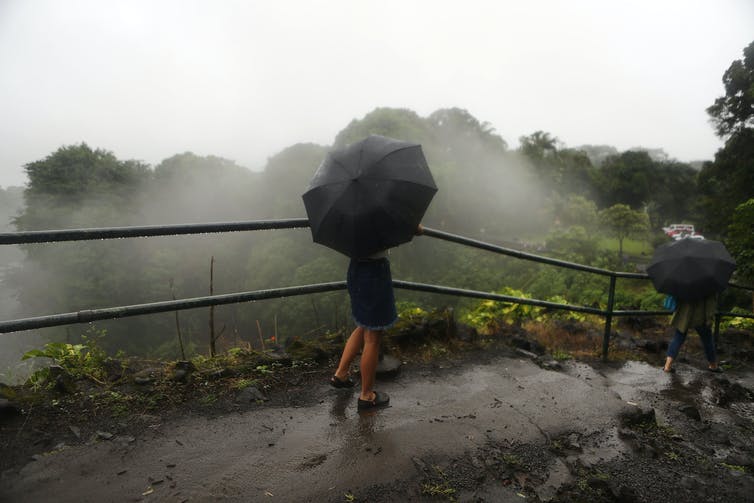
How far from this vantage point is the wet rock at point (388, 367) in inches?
123

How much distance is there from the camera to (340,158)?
8.04ft

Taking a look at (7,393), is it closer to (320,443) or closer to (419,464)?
(320,443)

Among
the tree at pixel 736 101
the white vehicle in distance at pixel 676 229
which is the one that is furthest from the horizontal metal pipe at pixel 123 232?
the white vehicle in distance at pixel 676 229

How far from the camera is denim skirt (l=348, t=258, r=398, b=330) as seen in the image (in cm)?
259

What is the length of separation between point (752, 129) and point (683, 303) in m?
23.3

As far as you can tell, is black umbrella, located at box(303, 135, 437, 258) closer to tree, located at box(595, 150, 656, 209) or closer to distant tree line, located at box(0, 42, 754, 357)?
distant tree line, located at box(0, 42, 754, 357)

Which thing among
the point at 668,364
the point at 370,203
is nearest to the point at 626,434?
the point at 370,203

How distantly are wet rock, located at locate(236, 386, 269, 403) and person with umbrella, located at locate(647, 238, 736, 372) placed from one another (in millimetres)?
4019

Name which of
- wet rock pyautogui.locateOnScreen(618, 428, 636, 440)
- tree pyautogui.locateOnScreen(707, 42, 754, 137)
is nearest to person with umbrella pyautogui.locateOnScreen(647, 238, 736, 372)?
wet rock pyautogui.locateOnScreen(618, 428, 636, 440)

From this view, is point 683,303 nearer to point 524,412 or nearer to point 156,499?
point 524,412

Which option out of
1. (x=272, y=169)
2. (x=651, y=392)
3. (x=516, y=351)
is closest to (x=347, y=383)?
(x=516, y=351)

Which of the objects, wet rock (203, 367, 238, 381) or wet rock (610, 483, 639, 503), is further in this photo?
wet rock (203, 367, 238, 381)

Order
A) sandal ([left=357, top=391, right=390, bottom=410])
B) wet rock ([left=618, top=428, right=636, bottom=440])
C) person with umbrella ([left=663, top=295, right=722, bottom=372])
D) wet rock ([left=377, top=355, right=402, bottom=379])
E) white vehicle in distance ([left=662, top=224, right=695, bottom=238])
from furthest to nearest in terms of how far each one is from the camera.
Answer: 1. white vehicle in distance ([left=662, top=224, right=695, bottom=238])
2. person with umbrella ([left=663, top=295, right=722, bottom=372])
3. wet rock ([left=377, top=355, right=402, bottom=379])
4. sandal ([left=357, top=391, right=390, bottom=410])
5. wet rock ([left=618, top=428, right=636, bottom=440])

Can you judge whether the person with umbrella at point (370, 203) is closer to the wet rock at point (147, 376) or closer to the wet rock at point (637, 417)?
the wet rock at point (147, 376)
